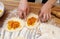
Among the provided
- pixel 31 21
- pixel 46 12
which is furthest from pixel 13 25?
pixel 46 12

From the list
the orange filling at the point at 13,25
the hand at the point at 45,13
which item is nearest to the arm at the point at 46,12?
the hand at the point at 45,13

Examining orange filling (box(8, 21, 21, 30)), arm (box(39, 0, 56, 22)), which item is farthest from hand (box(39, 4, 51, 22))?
orange filling (box(8, 21, 21, 30))

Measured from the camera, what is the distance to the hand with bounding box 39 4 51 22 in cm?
93

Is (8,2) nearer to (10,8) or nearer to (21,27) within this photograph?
(10,8)

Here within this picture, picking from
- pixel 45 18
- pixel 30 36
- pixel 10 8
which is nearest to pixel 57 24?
pixel 45 18

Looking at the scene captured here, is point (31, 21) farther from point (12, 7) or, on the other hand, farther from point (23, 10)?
point (12, 7)

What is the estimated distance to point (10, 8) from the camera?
103 centimetres

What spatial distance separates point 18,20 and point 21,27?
0.06 meters

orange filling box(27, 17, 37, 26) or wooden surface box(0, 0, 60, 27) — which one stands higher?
wooden surface box(0, 0, 60, 27)

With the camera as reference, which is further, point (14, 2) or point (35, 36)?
point (14, 2)

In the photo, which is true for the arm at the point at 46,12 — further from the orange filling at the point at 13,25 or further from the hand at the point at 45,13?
the orange filling at the point at 13,25

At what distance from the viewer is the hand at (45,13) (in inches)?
36.6

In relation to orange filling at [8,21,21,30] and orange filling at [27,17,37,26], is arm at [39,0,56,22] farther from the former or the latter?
orange filling at [8,21,21,30]

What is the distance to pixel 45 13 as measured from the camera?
3.05ft
